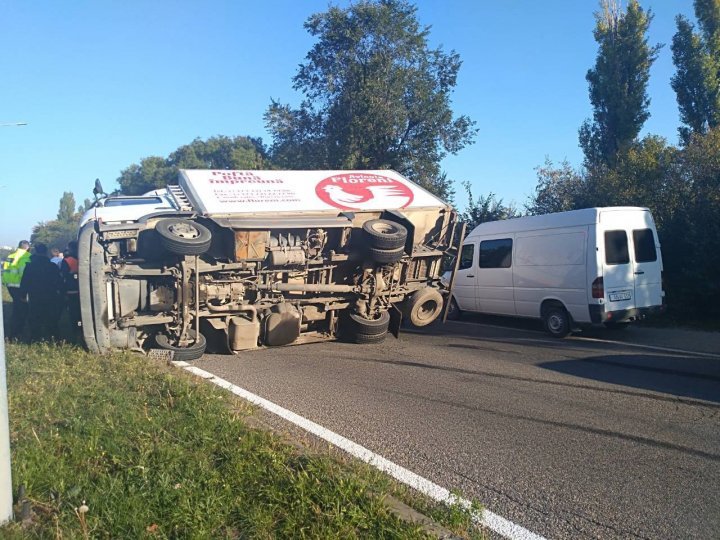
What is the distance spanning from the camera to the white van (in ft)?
35.0

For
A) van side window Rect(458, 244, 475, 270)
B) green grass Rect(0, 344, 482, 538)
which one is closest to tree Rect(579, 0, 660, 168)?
van side window Rect(458, 244, 475, 270)

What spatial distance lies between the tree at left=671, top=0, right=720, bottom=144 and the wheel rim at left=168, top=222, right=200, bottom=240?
19.6 meters

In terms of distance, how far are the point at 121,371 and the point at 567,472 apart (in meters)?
4.86

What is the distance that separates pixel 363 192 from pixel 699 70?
1786 cm

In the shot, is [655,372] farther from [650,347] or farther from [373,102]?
[373,102]

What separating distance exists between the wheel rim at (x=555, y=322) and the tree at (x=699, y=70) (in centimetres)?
1396

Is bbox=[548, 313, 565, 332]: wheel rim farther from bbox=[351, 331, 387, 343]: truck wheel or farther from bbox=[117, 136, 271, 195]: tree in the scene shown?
bbox=[117, 136, 271, 195]: tree

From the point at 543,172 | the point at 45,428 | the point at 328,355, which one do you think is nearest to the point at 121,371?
the point at 45,428

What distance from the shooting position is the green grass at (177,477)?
137 inches

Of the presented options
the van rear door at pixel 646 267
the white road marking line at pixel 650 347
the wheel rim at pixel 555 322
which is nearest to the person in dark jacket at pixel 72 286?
the wheel rim at pixel 555 322

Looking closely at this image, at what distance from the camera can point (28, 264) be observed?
33.6 ft

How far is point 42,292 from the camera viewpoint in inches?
397

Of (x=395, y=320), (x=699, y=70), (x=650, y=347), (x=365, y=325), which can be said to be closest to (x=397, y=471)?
(x=365, y=325)

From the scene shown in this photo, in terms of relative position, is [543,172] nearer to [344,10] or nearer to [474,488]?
[344,10]
